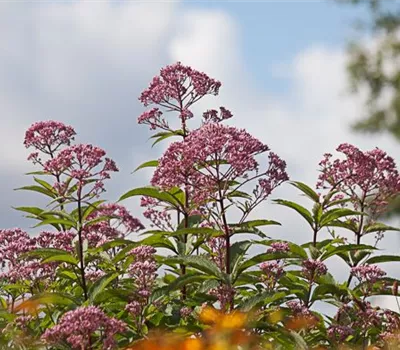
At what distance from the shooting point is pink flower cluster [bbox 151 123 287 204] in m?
4.99

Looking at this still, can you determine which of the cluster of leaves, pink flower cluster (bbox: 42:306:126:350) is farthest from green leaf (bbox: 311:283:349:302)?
pink flower cluster (bbox: 42:306:126:350)

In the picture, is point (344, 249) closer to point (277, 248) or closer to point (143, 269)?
point (277, 248)

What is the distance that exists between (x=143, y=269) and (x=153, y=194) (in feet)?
2.58

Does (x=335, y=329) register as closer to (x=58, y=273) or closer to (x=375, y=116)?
(x=58, y=273)

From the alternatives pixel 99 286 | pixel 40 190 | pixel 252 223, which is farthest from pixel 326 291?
pixel 40 190

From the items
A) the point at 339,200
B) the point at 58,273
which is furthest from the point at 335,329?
the point at 58,273

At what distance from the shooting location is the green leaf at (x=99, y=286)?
491 centimetres

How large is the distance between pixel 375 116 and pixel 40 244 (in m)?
13.8

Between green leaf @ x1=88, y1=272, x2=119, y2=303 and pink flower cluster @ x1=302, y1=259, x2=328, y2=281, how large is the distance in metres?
1.22

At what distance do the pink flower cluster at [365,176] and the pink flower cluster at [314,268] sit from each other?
1.01m

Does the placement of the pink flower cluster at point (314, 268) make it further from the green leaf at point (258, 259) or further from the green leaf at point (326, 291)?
the green leaf at point (258, 259)

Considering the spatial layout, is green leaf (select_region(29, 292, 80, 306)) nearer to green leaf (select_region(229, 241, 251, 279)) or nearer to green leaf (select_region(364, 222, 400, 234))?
green leaf (select_region(229, 241, 251, 279))

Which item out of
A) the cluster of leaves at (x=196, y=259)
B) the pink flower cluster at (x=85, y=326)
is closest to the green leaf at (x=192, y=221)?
the cluster of leaves at (x=196, y=259)

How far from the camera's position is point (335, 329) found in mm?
5156
